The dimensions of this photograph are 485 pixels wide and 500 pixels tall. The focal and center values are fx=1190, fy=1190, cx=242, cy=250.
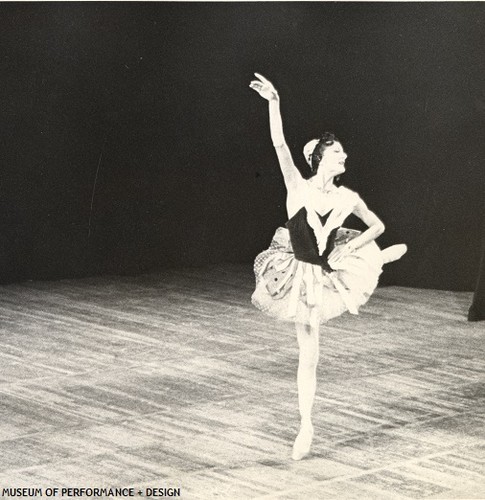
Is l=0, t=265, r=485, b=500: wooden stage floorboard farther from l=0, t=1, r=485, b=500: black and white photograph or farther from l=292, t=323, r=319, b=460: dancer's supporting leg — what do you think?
l=292, t=323, r=319, b=460: dancer's supporting leg

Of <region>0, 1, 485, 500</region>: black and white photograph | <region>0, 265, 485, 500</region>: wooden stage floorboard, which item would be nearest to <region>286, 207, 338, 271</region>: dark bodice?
<region>0, 265, 485, 500</region>: wooden stage floorboard

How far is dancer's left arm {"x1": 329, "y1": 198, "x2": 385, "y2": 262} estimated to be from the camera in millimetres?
4957

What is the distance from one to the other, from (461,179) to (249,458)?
4.96m

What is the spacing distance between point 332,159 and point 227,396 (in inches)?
71.3

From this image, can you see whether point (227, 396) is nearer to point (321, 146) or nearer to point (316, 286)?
point (316, 286)

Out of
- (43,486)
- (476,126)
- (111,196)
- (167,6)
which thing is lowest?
(43,486)

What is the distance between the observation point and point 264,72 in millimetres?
10266

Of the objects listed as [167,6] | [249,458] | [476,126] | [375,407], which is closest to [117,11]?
[167,6]

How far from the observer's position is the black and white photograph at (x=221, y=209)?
20.7 feet

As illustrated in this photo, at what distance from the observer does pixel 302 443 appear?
5.12 metres

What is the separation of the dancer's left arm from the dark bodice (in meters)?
0.08

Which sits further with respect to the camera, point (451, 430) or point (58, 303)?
point (58, 303)

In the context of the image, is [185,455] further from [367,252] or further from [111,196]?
[111,196]

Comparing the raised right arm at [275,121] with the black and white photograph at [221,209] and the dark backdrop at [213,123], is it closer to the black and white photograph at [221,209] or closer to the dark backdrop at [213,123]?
the black and white photograph at [221,209]
